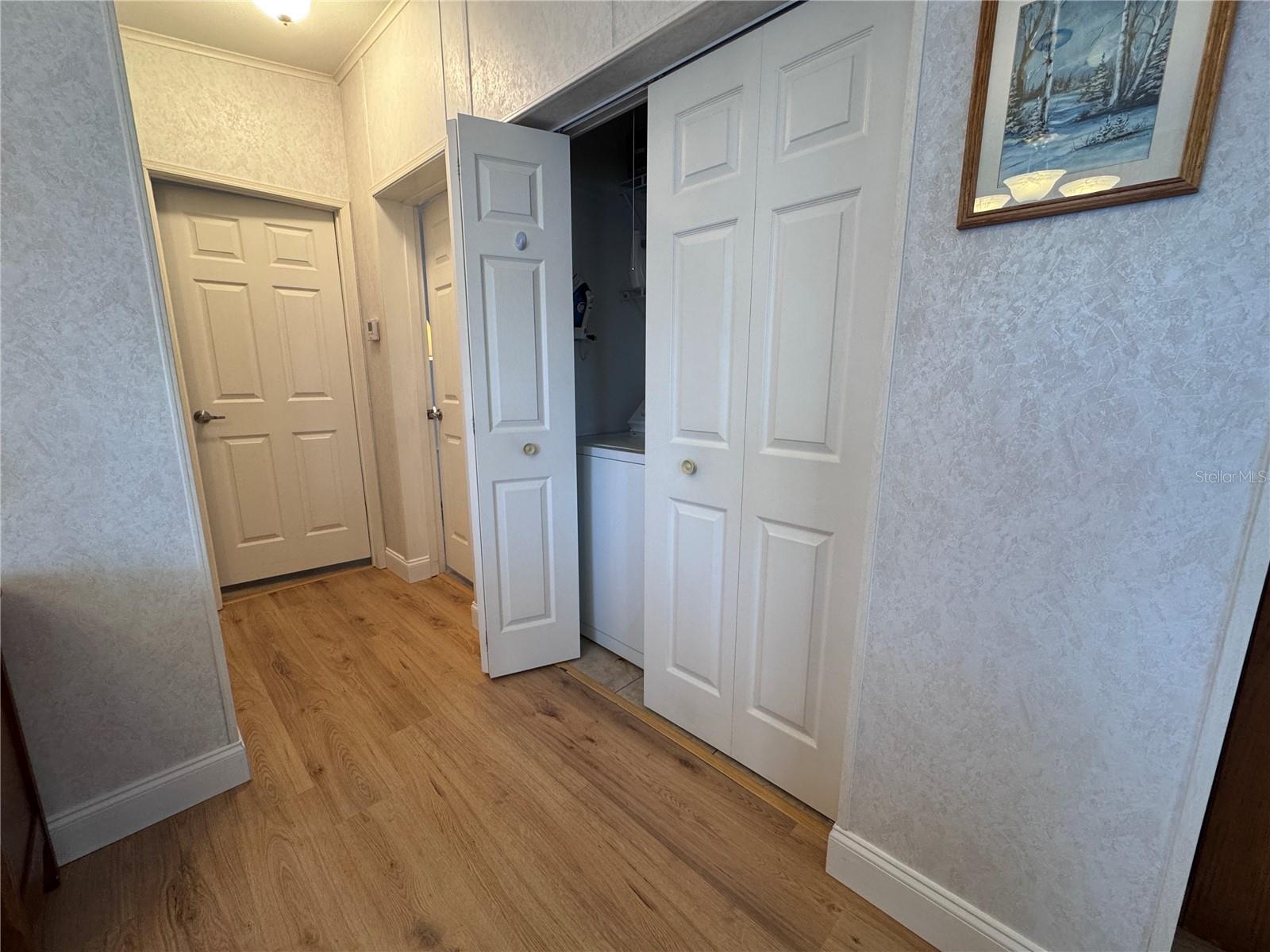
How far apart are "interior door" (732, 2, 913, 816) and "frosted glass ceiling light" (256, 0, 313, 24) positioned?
5.79 feet

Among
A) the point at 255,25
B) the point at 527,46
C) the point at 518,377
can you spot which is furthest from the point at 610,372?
the point at 255,25

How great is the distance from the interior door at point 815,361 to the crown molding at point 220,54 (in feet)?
7.11

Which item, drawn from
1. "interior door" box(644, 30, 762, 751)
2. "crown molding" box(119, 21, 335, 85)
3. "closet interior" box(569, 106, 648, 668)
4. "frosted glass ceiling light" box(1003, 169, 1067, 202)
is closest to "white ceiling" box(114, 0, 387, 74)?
"crown molding" box(119, 21, 335, 85)

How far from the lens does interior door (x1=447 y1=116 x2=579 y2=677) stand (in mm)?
1704

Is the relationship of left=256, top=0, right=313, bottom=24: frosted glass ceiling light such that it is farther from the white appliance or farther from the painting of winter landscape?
the painting of winter landscape

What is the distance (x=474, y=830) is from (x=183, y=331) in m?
2.63

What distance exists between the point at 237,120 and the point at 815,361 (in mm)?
2927

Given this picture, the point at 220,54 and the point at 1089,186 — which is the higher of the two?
the point at 220,54

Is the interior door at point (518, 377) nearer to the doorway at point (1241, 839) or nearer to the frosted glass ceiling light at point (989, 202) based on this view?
the frosted glass ceiling light at point (989, 202)

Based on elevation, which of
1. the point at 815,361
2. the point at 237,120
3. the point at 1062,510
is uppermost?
the point at 237,120

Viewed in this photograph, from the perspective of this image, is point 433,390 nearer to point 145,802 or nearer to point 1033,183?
point 145,802

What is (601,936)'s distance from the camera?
→ 110 centimetres

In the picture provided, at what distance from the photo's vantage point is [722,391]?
56.5 inches

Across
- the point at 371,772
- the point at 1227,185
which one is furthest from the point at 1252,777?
the point at 371,772
